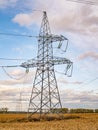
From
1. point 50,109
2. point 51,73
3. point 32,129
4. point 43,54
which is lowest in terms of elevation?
point 32,129

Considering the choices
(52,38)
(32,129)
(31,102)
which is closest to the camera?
(32,129)

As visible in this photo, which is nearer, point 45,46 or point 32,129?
point 32,129

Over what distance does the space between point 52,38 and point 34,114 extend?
42.6 ft

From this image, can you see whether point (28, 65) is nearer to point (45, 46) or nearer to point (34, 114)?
point (45, 46)

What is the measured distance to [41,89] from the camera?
151ft

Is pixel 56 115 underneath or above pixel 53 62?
underneath

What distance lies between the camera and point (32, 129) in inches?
1216

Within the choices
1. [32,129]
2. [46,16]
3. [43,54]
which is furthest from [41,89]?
[32,129]

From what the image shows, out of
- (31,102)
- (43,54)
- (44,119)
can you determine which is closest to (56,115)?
(44,119)

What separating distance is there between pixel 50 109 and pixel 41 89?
3699mm

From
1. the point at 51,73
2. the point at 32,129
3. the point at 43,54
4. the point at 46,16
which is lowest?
the point at 32,129

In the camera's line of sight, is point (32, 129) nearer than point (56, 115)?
Yes

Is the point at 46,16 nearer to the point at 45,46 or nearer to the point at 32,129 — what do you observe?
the point at 45,46

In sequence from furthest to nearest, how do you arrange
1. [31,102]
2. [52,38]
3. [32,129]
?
[52,38], [31,102], [32,129]
